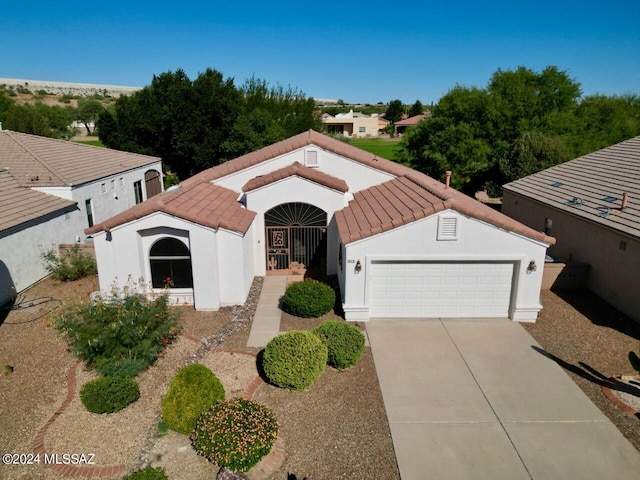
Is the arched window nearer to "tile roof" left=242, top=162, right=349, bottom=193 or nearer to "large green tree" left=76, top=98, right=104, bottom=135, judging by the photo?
"tile roof" left=242, top=162, right=349, bottom=193

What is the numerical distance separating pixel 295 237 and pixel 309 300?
171 inches

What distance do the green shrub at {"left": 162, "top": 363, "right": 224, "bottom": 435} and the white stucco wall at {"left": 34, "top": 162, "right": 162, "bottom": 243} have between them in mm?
13971

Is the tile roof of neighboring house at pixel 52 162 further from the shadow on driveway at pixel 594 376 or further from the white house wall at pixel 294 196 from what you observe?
the shadow on driveway at pixel 594 376

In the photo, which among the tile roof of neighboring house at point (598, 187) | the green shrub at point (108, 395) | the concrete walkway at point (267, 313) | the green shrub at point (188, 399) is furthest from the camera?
the tile roof of neighboring house at point (598, 187)

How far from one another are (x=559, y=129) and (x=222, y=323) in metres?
30.9

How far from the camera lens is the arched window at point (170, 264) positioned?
14188mm

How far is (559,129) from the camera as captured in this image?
33.1 m

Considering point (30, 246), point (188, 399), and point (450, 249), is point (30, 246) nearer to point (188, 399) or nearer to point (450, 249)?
point (188, 399)

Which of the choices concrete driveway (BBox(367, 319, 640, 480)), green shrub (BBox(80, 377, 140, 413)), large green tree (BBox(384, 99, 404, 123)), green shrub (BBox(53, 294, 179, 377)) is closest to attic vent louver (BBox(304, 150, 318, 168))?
concrete driveway (BBox(367, 319, 640, 480))

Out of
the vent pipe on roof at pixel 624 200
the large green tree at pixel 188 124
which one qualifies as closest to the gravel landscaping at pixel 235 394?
the vent pipe on roof at pixel 624 200

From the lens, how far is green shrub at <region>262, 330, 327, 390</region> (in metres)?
9.93

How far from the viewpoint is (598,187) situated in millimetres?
17781

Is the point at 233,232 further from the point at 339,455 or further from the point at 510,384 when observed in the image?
the point at 510,384

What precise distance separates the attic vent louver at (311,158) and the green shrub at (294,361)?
30.5 ft
